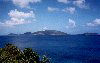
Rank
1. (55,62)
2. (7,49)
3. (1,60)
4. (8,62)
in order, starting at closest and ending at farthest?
(8,62) → (1,60) → (7,49) → (55,62)

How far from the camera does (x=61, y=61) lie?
260 feet

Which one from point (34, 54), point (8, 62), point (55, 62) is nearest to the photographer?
point (8, 62)

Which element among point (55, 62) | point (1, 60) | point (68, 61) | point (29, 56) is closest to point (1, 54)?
point (1, 60)

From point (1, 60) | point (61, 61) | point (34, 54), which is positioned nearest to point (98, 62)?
point (61, 61)

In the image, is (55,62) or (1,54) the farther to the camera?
(55,62)

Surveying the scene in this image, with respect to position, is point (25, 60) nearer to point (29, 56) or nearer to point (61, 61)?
point (29, 56)

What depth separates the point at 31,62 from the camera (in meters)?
32.5

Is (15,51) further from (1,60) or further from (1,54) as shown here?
(1,60)

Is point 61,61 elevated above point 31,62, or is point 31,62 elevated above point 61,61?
point 31,62

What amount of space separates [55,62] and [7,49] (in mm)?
42152

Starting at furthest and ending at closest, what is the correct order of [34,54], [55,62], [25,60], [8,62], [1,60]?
[55,62] < [34,54] < [25,60] < [1,60] < [8,62]

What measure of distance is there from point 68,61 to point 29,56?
48.6 meters

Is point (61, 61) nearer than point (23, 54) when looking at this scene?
No

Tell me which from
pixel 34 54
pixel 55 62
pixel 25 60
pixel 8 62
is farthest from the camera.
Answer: pixel 55 62
